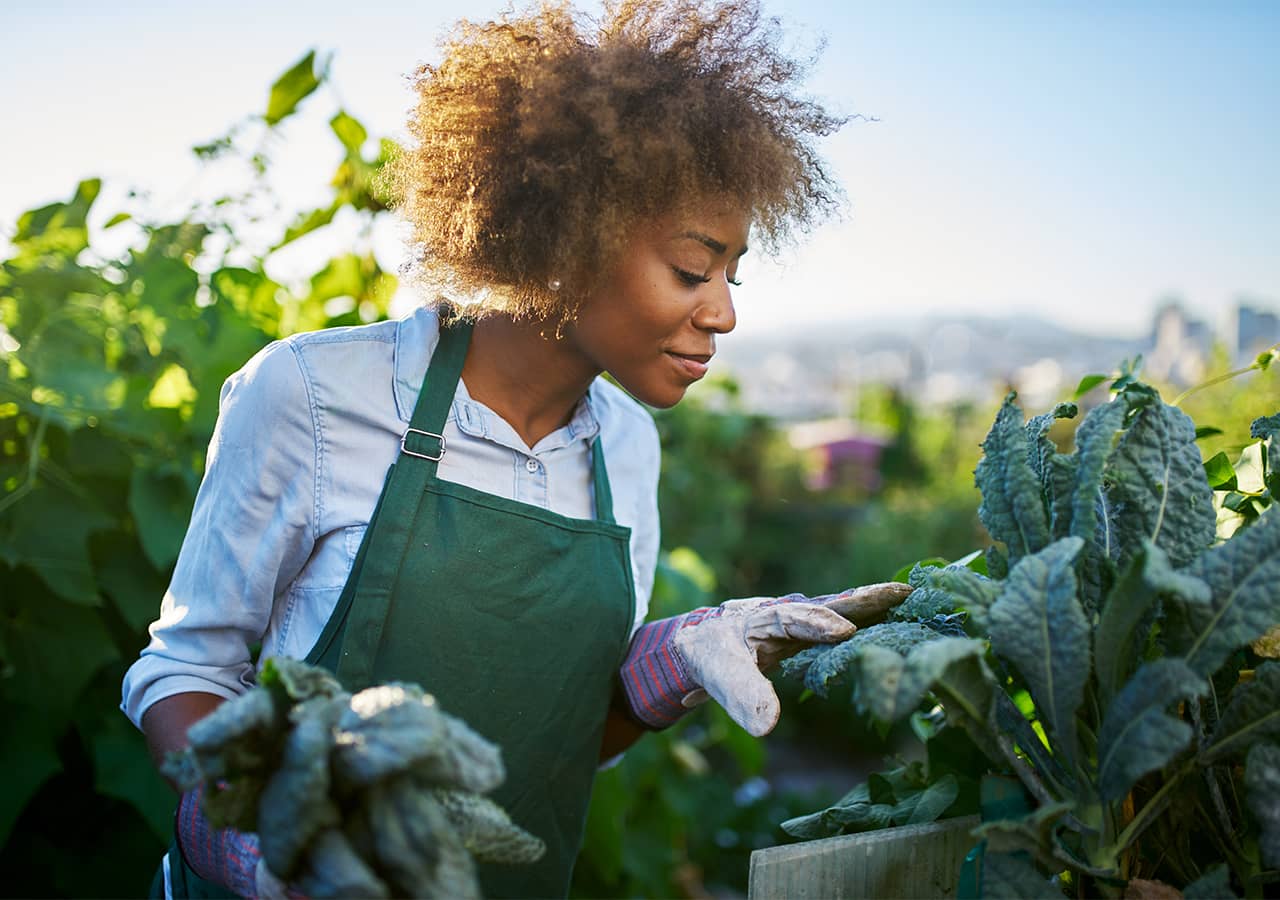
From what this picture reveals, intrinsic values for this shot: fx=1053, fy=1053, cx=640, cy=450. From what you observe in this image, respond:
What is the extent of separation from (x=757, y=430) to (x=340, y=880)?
6.49 metres

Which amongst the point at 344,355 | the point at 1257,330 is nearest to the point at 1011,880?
the point at 344,355

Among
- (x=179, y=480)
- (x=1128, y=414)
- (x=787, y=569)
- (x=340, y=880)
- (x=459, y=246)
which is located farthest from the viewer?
(x=787, y=569)

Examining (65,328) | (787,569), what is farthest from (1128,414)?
(787,569)

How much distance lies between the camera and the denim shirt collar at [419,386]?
1267mm

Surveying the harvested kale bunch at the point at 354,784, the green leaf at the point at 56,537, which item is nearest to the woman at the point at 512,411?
the harvested kale bunch at the point at 354,784

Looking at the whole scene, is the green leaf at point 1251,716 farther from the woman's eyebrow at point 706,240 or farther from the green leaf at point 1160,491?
the woman's eyebrow at point 706,240

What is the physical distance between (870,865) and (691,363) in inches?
23.9

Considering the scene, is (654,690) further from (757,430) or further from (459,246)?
(757,430)

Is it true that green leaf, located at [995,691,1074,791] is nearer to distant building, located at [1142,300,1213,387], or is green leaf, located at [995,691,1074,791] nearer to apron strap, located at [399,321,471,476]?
apron strap, located at [399,321,471,476]

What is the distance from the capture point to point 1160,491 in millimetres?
845

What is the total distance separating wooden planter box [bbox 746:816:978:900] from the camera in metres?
0.84

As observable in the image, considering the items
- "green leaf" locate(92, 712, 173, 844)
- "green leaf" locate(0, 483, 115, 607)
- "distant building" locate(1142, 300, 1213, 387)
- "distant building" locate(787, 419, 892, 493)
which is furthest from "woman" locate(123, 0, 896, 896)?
"distant building" locate(787, 419, 892, 493)

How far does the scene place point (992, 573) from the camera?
91 centimetres

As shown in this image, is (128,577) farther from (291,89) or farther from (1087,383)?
(1087,383)
